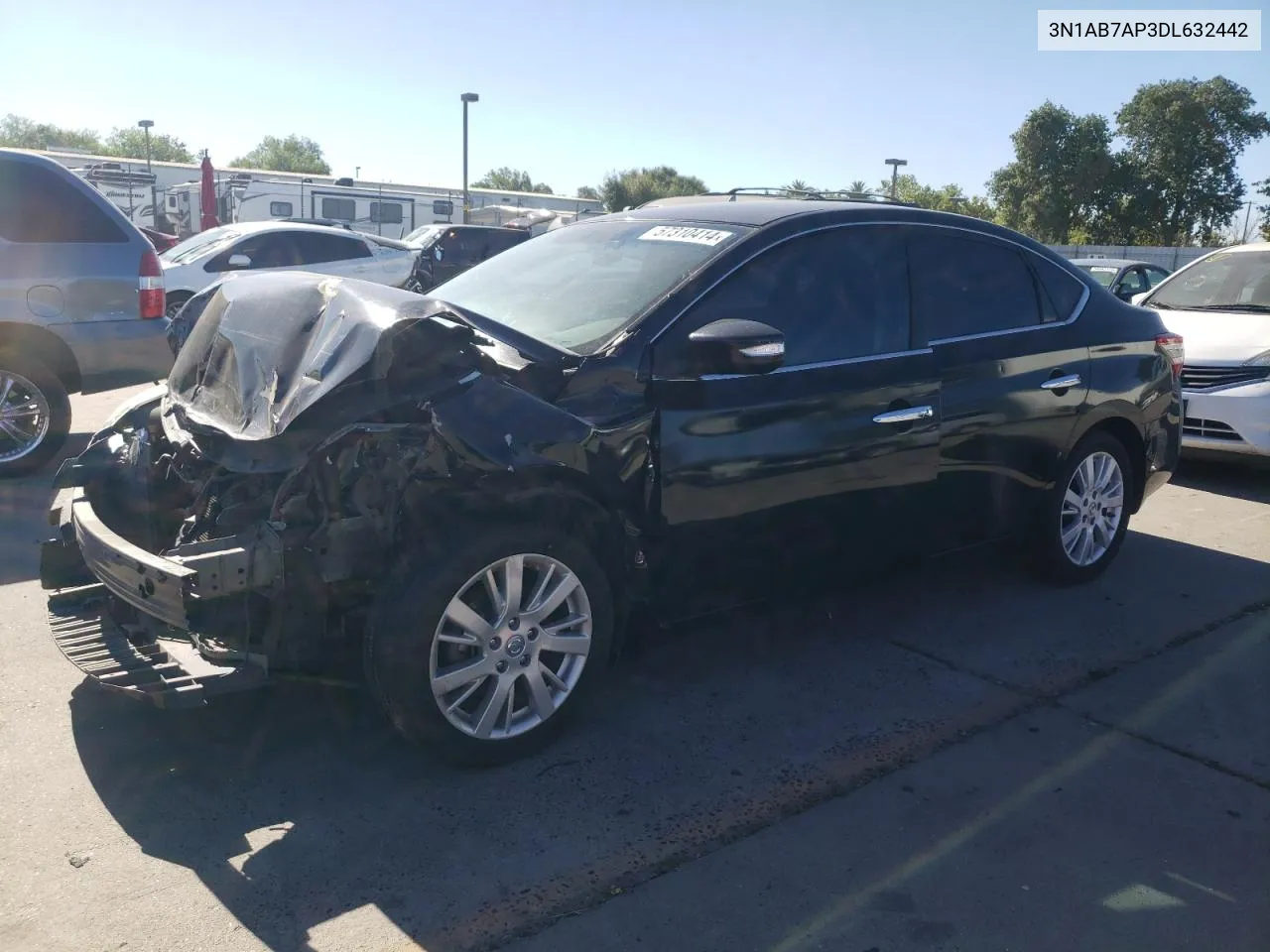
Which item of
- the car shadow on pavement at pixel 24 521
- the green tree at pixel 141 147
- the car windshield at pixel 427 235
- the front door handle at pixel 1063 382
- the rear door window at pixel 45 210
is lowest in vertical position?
the car shadow on pavement at pixel 24 521

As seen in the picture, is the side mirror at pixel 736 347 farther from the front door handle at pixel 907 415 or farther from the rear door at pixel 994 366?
the rear door at pixel 994 366

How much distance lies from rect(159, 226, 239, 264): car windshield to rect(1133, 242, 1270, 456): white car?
11.1 metres

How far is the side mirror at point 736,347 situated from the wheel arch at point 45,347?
5084 millimetres

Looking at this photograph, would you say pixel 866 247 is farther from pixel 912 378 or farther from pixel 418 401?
pixel 418 401

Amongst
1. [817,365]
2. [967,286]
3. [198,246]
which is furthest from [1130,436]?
[198,246]

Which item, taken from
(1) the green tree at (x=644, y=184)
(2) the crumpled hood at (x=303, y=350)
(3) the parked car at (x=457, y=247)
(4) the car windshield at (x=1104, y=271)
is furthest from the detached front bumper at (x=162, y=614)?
(1) the green tree at (x=644, y=184)

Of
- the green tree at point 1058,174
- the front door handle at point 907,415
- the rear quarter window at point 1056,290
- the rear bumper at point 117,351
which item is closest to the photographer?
the front door handle at point 907,415

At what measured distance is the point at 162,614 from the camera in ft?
10.3

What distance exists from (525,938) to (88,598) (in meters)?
2.12

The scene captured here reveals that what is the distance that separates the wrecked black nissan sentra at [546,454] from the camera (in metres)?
3.21

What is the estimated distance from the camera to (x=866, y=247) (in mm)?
4406

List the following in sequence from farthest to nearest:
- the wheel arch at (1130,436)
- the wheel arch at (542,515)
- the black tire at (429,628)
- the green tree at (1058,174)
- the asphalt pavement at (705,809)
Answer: the green tree at (1058,174), the wheel arch at (1130,436), the wheel arch at (542,515), the black tire at (429,628), the asphalt pavement at (705,809)

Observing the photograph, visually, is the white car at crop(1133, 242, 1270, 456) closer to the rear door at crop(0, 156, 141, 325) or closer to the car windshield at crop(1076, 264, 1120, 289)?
the car windshield at crop(1076, 264, 1120, 289)

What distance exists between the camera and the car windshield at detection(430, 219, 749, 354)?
3.91 m
